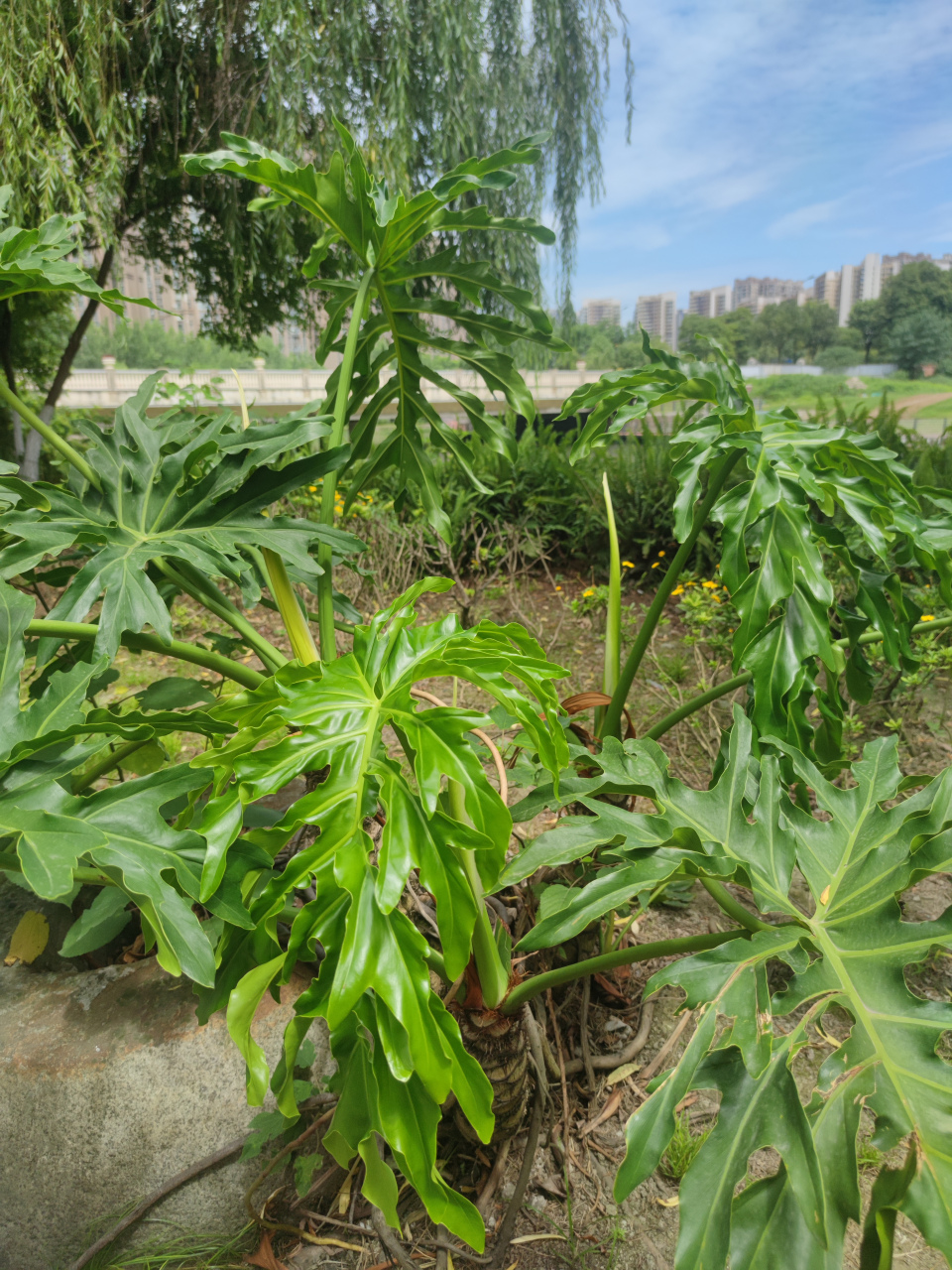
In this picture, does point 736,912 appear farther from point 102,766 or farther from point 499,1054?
point 102,766

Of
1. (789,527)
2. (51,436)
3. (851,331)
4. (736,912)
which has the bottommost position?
(736,912)

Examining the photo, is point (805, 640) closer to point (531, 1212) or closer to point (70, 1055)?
point (531, 1212)

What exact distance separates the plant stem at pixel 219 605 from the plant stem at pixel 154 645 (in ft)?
0.14

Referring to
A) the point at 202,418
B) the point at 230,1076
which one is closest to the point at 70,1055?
the point at 230,1076

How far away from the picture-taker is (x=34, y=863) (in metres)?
0.74

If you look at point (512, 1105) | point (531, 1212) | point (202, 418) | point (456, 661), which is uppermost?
point (202, 418)

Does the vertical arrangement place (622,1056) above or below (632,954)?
below

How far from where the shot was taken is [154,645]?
44.3 inches

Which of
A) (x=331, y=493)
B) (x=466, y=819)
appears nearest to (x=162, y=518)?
(x=331, y=493)

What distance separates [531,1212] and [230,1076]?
0.48 metres

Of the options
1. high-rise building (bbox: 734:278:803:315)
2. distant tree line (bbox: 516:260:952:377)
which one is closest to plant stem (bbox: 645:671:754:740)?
distant tree line (bbox: 516:260:952:377)

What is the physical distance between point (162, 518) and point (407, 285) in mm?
814

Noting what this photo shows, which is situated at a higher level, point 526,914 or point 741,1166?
point 741,1166

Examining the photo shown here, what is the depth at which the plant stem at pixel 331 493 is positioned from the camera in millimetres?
1230
